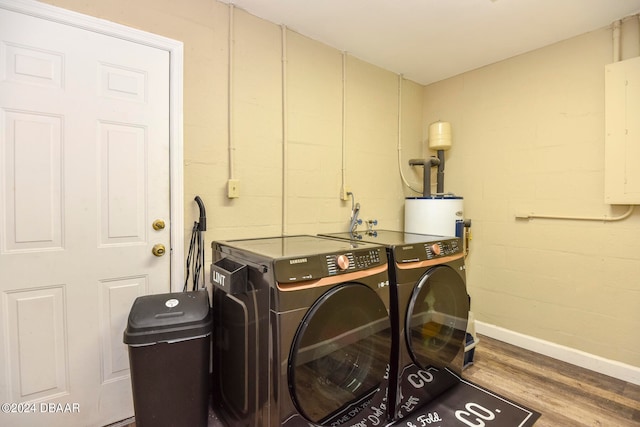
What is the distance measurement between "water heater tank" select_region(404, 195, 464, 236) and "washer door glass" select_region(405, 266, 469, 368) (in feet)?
2.74

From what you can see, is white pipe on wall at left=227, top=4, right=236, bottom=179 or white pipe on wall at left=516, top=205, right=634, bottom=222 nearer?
white pipe on wall at left=227, top=4, right=236, bottom=179

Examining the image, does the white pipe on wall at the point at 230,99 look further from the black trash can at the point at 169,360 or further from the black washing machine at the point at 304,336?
the black trash can at the point at 169,360

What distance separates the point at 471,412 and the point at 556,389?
0.72 m

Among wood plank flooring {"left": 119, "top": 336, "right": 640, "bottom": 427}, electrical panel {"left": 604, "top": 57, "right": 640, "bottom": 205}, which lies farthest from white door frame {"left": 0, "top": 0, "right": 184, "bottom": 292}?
electrical panel {"left": 604, "top": 57, "right": 640, "bottom": 205}

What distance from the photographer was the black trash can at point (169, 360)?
136cm

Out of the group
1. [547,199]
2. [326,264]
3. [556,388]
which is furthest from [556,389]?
[326,264]

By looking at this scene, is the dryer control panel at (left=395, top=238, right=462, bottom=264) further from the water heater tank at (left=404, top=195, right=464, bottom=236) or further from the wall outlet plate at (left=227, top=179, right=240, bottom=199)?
the wall outlet plate at (left=227, top=179, right=240, bottom=199)

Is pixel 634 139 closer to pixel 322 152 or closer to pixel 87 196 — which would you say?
pixel 322 152

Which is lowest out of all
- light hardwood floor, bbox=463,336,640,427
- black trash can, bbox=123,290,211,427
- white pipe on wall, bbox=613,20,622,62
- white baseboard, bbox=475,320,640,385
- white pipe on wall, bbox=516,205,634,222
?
light hardwood floor, bbox=463,336,640,427

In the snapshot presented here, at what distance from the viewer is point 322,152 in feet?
8.24

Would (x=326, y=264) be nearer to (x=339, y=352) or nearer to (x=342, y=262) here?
(x=342, y=262)

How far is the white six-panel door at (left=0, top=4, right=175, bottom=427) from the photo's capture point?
1429mm

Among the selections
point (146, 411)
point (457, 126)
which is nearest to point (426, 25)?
point (457, 126)

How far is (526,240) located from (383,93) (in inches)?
72.7
